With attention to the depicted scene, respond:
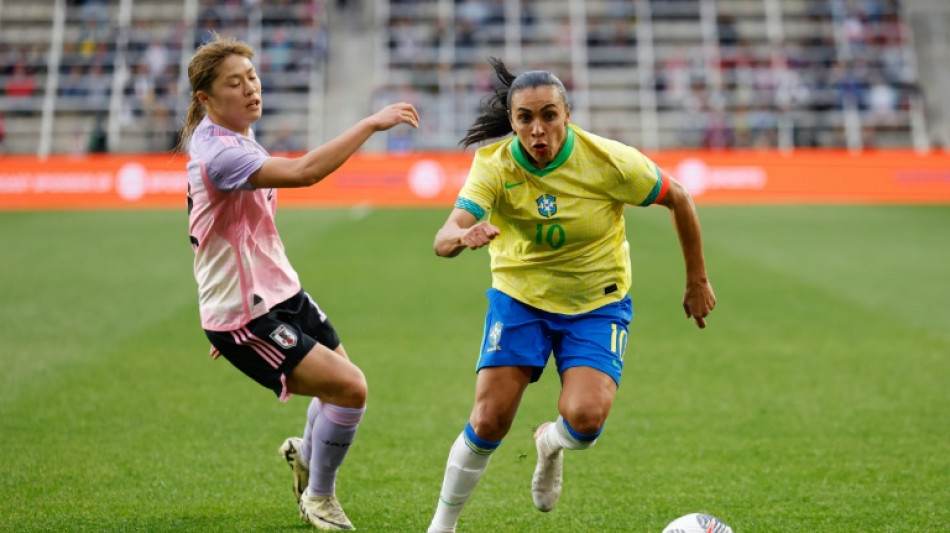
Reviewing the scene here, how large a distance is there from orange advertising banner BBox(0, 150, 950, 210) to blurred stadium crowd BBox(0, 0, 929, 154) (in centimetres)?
338

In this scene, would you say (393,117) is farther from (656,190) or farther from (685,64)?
(685,64)

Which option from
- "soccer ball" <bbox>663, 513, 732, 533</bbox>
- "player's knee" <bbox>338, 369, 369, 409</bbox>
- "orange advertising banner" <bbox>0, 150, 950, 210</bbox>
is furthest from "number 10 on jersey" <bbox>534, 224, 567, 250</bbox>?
"orange advertising banner" <bbox>0, 150, 950, 210</bbox>

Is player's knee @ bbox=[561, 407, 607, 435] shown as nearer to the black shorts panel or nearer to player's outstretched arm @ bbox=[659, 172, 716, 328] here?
player's outstretched arm @ bbox=[659, 172, 716, 328]

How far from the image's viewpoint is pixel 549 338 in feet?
17.5

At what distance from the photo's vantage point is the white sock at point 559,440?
205 inches

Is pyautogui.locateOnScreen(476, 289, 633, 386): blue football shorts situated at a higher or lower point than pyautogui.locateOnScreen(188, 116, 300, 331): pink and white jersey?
lower

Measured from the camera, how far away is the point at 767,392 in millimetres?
8453

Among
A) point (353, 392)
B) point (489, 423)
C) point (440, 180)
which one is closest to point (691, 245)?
point (489, 423)

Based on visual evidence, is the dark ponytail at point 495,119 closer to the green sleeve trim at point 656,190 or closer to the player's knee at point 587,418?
A: the green sleeve trim at point 656,190

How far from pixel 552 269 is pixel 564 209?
307 mm

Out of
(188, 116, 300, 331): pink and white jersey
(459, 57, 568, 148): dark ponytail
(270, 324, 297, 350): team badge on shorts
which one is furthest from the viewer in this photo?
(459, 57, 568, 148): dark ponytail

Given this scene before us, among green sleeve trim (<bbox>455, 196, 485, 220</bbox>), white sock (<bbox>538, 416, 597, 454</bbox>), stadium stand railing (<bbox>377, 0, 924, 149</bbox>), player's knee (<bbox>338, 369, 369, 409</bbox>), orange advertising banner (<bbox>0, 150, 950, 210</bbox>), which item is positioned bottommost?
white sock (<bbox>538, 416, 597, 454</bbox>)

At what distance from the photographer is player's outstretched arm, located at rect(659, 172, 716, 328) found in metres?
5.26

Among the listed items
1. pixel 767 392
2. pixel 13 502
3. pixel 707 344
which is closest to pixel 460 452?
pixel 13 502
